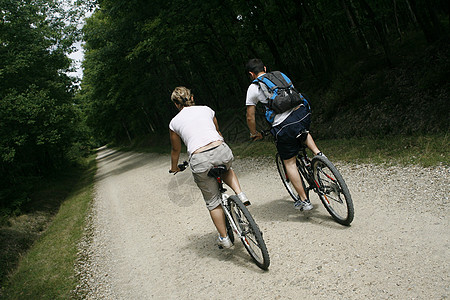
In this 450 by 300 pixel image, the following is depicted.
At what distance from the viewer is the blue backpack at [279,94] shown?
379 centimetres

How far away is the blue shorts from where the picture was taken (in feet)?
12.7

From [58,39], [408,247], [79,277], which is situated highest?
[58,39]

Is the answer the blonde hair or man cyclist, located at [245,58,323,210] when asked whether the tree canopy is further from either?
the blonde hair

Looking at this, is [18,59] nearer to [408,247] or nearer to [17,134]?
[17,134]

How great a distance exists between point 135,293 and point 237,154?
809cm

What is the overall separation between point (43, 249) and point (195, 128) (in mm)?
5876

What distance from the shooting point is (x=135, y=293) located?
12.9 ft

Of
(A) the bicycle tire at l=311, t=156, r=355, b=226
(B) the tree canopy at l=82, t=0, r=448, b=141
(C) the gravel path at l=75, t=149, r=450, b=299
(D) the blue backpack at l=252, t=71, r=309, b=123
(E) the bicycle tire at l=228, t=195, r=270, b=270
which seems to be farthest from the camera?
(B) the tree canopy at l=82, t=0, r=448, b=141

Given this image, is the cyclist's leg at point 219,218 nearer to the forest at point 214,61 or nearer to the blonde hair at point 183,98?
the blonde hair at point 183,98

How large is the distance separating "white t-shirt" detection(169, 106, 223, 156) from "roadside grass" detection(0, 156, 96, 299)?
2972 mm

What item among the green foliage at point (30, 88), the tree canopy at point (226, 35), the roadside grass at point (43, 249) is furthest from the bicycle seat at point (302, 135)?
the green foliage at point (30, 88)

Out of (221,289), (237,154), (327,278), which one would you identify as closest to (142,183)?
(237,154)

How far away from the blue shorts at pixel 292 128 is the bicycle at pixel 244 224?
90 cm

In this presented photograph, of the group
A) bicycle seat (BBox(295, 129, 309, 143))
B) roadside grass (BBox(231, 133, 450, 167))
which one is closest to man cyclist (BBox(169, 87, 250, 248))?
bicycle seat (BBox(295, 129, 309, 143))
